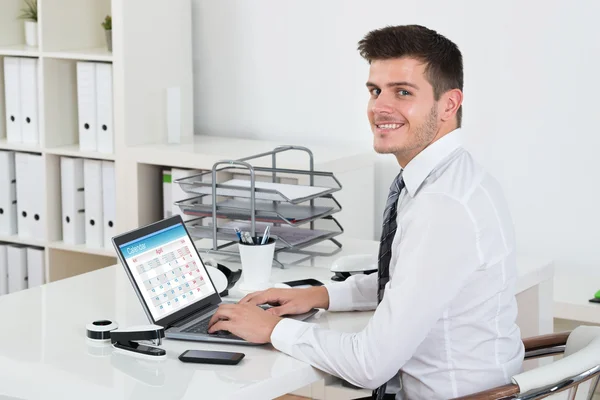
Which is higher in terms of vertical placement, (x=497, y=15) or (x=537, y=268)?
(x=497, y=15)

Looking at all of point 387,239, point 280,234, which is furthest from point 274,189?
point 387,239

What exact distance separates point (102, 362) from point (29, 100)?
2.30 m

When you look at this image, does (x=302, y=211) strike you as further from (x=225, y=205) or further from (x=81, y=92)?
(x=81, y=92)

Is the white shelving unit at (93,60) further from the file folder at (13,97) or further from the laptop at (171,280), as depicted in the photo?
the laptop at (171,280)

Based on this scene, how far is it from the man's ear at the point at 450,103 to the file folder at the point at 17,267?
2539 mm

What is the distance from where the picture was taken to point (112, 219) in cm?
378

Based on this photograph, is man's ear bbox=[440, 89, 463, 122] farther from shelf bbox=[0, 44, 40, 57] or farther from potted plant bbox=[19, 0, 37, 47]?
potted plant bbox=[19, 0, 37, 47]

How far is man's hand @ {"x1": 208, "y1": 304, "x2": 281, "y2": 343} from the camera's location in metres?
1.89

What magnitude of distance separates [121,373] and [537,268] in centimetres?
120

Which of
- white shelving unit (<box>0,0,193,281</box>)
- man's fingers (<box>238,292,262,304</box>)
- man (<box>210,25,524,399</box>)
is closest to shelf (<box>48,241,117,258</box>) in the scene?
white shelving unit (<box>0,0,193,281</box>)

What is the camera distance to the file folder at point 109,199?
12.3 feet

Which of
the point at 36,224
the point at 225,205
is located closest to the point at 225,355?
the point at 225,205

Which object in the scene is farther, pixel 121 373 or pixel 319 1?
pixel 319 1

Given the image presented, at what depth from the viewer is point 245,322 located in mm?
1918
